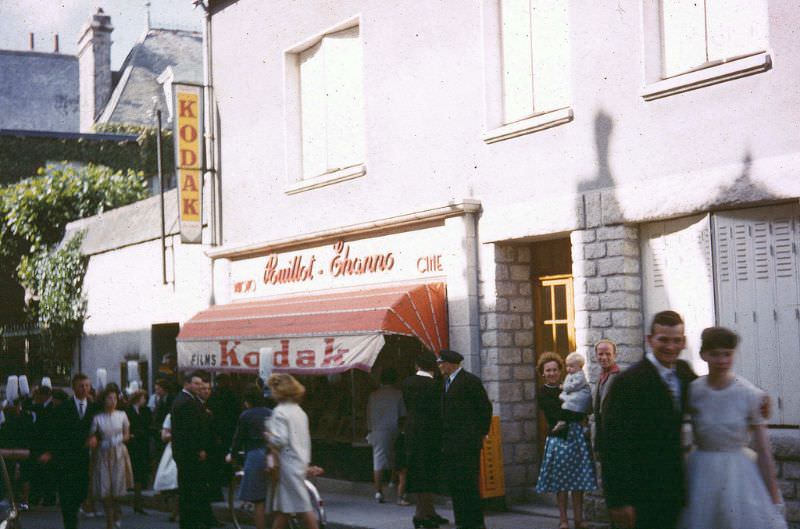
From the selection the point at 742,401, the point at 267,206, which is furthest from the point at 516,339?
the point at 742,401

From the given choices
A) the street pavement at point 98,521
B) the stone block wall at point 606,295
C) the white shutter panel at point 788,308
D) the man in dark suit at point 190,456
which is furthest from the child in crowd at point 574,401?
the street pavement at point 98,521

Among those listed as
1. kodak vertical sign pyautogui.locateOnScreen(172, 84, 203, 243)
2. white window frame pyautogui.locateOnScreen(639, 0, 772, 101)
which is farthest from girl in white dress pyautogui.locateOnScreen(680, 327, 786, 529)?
kodak vertical sign pyautogui.locateOnScreen(172, 84, 203, 243)

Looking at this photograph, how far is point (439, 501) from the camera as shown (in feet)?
44.1

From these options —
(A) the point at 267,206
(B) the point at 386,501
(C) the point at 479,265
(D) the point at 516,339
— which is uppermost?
(A) the point at 267,206

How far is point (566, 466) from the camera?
1084 cm

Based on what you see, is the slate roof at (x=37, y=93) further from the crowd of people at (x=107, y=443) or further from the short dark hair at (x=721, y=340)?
the short dark hair at (x=721, y=340)

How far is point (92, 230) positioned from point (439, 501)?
39.6 ft

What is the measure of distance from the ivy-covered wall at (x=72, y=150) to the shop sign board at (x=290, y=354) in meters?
17.7

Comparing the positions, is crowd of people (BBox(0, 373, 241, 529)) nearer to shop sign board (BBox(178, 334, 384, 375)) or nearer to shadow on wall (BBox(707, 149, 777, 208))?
shop sign board (BBox(178, 334, 384, 375))

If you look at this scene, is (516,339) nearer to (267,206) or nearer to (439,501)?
(439,501)

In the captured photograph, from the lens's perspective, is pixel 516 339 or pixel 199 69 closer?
pixel 516 339

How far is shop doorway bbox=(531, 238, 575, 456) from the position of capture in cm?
1284

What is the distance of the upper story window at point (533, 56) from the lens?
40.7 feet

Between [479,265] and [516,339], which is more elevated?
[479,265]
